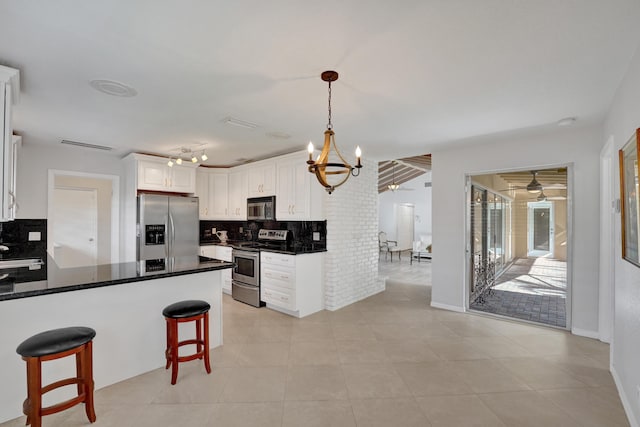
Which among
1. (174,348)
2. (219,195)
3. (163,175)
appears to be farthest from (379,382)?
(219,195)

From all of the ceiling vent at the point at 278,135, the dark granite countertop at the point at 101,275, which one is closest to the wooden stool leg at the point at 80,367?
the dark granite countertop at the point at 101,275

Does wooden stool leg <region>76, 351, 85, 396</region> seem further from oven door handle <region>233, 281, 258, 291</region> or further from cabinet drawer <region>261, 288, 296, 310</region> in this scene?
oven door handle <region>233, 281, 258, 291</region>

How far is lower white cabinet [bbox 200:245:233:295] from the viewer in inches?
208

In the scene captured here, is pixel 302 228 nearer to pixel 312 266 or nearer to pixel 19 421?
pixel 312 266

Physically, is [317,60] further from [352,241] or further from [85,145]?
[85,145]

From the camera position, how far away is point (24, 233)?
4195mm

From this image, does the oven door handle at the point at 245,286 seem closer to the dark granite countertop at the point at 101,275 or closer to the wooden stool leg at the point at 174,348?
the dark granite countertop at the point at 101,275

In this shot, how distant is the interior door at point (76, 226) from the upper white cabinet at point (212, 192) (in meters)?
2.01

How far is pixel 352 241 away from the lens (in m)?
4.84

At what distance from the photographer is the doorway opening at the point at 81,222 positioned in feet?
18.1

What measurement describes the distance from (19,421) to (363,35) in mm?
3293

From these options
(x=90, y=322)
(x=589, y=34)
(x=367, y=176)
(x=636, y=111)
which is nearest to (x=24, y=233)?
(x=90, y=322)

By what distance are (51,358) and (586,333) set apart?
4.95 metres

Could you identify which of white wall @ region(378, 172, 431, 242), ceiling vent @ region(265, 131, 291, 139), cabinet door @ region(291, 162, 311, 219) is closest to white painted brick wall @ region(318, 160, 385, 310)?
cabinet door @ region(291, 162, 311, 219)
